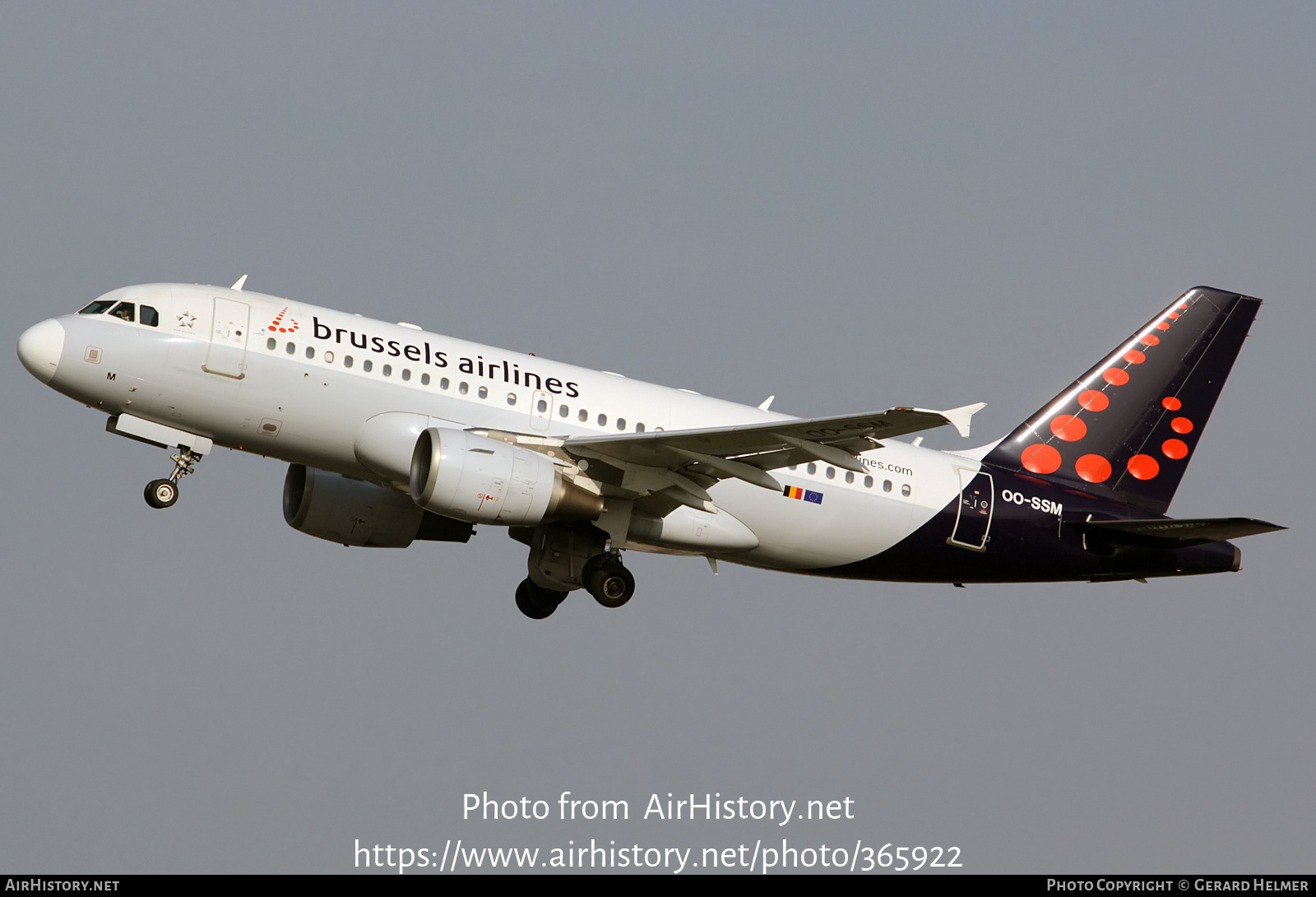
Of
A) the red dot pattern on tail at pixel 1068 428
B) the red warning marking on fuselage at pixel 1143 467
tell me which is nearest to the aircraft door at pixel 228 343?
the red dot pattern on tail at pixel 1068 428

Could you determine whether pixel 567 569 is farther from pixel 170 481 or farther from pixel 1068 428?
pixel 1068 428

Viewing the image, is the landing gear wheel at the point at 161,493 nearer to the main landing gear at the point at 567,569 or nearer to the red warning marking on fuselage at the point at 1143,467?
the main landing gear at the point at 567,569

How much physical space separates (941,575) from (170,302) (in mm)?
16476

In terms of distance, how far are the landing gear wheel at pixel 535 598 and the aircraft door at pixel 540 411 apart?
6179mm

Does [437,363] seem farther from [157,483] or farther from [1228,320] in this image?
[1228,320]

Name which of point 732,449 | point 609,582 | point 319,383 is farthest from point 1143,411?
point 319,383

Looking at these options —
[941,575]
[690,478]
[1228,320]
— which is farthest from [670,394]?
[1228,320]

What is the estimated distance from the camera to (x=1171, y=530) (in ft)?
108

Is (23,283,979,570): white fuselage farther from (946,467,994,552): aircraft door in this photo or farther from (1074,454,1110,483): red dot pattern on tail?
(1074,454,1110,483): red dot pattern on tail

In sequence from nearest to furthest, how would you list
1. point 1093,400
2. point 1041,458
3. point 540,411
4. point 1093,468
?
point 540,411
point 1041,458
point 1093,468
point 1093,400

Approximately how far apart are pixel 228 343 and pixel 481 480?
5.40 meters

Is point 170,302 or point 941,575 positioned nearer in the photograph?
point 170,302

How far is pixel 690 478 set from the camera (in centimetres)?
3069

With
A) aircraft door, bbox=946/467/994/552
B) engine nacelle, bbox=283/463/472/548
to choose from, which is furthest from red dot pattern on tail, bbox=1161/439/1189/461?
engine nacelle, bbox=283/463/472/548
